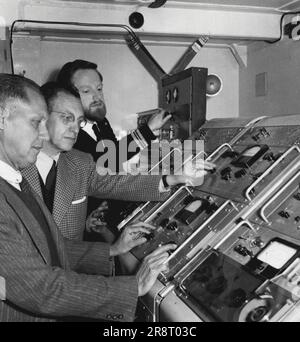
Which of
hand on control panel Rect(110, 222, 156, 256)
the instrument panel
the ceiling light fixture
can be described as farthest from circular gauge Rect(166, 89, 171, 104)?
hand on control panel Rect(110, 222, 156, 256)

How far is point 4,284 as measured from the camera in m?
1.30

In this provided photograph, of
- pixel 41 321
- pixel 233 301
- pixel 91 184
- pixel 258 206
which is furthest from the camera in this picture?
pixel 91 184

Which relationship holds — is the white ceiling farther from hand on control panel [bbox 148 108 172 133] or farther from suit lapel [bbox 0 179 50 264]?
suit lapel [bbox 0 179 50 264]

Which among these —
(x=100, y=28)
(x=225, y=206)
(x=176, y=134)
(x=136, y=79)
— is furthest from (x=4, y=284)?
(x=136, y=79)

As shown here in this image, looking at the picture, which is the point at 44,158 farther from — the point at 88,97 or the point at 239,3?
the point at 239,3

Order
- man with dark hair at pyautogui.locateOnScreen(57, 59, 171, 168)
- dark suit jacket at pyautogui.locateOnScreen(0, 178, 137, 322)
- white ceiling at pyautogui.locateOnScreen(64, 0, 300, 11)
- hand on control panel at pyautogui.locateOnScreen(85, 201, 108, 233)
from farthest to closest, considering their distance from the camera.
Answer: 1. man with dark hair at pyautogui.locateOnScreen(57, 59, 171, 168)
2. white ceiling at pyautogui.locateOnScreen(64, 0, 300, 11)
3. hand on control panel at pyautogui.locateOnScreen(85, 201, 108, 233)
4. dark suit jacket at pyautogui.locateOnScreen(0, 178, 137, 322)

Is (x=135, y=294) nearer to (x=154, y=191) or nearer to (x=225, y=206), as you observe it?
(x=225, y=206)

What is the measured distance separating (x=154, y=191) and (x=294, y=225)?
1010 millimetres

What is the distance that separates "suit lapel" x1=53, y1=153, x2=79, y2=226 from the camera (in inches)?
89.6

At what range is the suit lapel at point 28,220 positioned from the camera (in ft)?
4.69

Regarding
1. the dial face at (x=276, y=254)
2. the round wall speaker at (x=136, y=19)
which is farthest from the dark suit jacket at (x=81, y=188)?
the round wall speaker at (x=136, y=19)

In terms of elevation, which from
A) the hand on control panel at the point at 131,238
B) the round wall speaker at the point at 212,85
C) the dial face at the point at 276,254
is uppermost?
the round wall speaker at the point at 212,85

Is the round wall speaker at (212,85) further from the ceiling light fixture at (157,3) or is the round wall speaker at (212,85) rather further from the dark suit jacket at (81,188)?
the dark suit jacket at (81,188)

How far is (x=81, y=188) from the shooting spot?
95.7 inches
